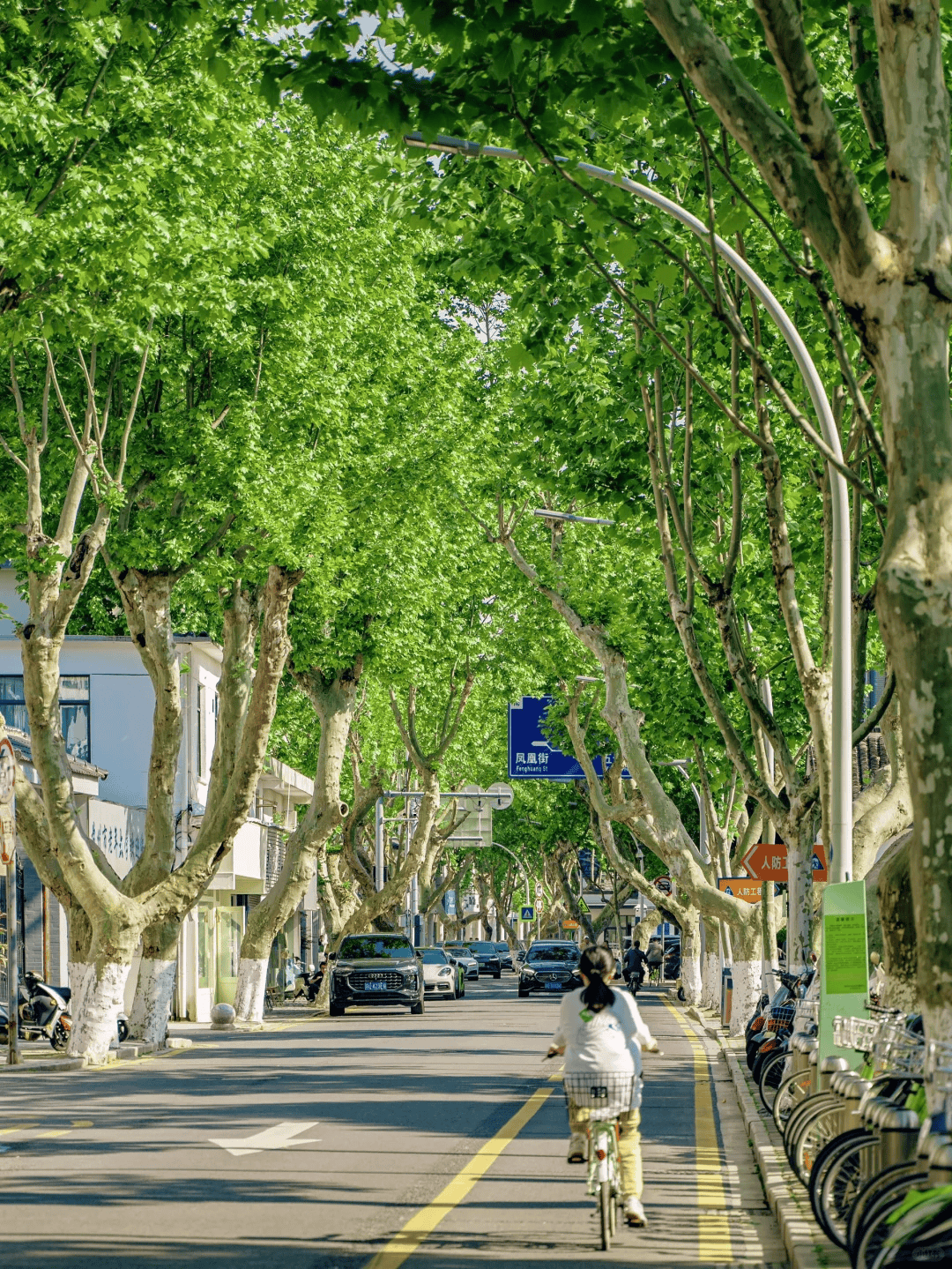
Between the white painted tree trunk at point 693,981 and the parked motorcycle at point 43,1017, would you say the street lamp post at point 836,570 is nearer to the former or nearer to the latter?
the parked motorcycle at point 43,1017

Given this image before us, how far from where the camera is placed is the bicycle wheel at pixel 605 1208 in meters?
9.39

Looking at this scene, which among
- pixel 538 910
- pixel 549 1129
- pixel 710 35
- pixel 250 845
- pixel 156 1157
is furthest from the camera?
pixel 538 910

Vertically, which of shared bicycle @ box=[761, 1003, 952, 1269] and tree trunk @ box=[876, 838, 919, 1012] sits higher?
tree trunk @ box=[876, 838, 919, 1012]

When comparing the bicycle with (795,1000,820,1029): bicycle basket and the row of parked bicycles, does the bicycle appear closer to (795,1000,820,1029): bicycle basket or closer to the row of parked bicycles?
the row of parked bicycles

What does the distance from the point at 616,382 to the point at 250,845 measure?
29.8 meters

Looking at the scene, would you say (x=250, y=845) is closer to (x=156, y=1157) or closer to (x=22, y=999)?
(x=22, y=999)

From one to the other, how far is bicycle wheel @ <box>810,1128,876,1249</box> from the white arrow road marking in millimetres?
5682

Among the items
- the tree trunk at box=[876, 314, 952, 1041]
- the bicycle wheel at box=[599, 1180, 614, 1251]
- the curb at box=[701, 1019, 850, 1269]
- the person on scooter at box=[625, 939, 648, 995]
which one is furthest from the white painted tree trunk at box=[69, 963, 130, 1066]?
the person on scooter at box=[625, 939, 648, 995]

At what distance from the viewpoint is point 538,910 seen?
4953 inches

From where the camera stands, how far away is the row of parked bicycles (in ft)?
22.5

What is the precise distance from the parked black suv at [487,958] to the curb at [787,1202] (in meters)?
68.7

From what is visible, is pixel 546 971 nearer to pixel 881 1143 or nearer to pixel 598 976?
pixel 598 976

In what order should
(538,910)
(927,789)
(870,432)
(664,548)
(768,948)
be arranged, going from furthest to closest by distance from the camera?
(538,910) → (768,948) → (664,548) → (870,432) → (927,789)

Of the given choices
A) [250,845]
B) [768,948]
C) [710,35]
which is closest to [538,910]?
[250,845]
